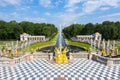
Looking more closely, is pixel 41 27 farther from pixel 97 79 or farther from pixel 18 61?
pixel 97 79

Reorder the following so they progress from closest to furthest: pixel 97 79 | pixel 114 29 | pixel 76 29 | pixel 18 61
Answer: pixel 97 79
pixel 18 61
pixel 114 29
pixel 76 29

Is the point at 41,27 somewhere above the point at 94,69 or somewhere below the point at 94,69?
above

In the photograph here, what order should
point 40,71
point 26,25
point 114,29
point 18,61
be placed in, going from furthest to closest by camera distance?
point 26,25 → point 114,29 → point 18,61 → point 40,71

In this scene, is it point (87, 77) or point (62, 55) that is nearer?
point (87, 77)

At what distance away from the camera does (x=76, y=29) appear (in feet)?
298

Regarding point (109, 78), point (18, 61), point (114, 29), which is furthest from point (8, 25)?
point (109, 78)

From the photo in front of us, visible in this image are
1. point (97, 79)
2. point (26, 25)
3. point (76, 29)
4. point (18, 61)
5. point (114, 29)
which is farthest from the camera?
point (76, 29)

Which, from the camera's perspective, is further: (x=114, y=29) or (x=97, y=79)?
(x=114, y=29)

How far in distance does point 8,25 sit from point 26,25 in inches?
406

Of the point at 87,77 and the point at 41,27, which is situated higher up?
the point at 41,27

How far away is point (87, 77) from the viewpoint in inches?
578

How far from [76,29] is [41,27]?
1951cm

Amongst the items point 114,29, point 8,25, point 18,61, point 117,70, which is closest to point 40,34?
point 8,25

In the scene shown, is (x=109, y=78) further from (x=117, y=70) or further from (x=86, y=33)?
(x=86, y=33)
